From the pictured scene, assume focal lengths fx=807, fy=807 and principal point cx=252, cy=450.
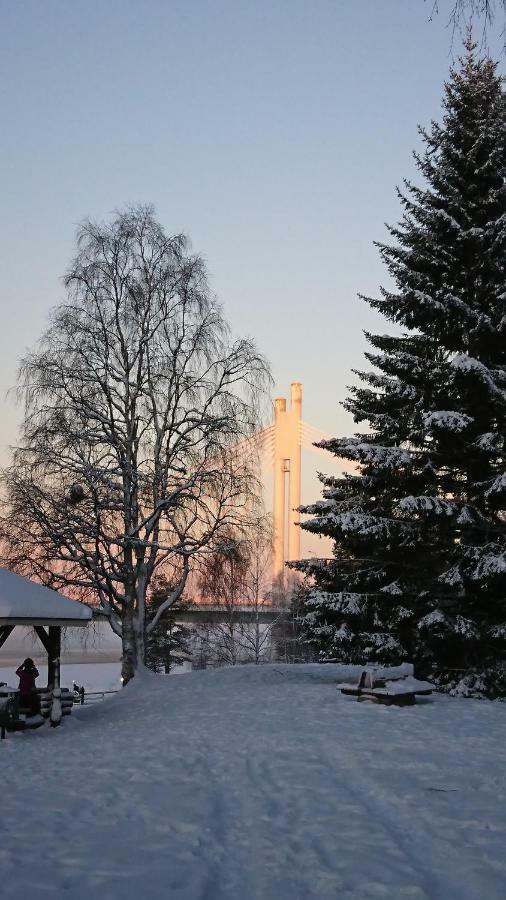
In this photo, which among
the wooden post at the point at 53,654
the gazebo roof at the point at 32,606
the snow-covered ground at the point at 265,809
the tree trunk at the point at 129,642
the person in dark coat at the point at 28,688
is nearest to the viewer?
the snow-covered ground at the point at 265,809

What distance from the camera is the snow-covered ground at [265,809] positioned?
508 cm

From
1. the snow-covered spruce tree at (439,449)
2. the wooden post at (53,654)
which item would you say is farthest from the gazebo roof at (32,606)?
the snow-covered spruce tree at (439,449)

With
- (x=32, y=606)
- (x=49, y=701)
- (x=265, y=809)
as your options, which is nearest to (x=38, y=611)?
(x=32, y=606)

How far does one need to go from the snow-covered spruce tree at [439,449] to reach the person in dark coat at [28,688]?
215 inches

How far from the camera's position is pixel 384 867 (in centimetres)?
532

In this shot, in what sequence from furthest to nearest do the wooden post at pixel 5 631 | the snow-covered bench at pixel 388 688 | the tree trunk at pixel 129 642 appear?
the tree trunk at pixel 129 642
the wooden post at pixel 5 631
the snow-covered bench at pixel 388 688

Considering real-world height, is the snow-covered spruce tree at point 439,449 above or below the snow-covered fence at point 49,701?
above

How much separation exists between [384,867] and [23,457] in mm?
15044

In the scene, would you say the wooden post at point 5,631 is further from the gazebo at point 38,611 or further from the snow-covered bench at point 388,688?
the snow-covered bench at point 388,688

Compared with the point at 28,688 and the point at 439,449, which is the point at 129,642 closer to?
the point at 28,688

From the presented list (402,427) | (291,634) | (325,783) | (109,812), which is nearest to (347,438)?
(402,427)

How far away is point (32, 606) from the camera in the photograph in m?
13.7

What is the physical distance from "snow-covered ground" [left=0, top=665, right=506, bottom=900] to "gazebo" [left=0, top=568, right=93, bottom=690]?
1945 mm

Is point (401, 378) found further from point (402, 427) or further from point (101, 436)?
point (101, 436)
